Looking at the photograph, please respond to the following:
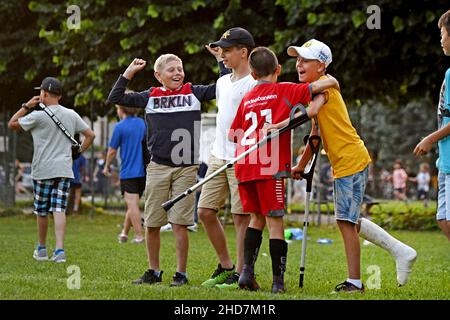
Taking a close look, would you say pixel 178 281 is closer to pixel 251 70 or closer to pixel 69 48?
pixel 251 70

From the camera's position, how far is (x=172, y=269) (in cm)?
932

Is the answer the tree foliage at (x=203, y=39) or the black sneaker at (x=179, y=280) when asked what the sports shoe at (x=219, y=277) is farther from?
the tree foliage at (x=203, y=39)

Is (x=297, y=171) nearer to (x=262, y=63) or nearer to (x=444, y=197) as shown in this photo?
(x=262, y=63)

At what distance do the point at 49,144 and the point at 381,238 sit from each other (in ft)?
13.3

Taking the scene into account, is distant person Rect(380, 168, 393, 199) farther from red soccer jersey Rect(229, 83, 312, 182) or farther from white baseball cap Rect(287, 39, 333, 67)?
red soccer jersey Rect(229, 83, 312, 182)

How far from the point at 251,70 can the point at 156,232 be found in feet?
5.48

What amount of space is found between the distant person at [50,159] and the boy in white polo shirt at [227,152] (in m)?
2.84

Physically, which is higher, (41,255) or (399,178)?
(41,255)

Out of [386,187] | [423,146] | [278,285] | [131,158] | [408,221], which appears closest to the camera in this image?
[423,146]

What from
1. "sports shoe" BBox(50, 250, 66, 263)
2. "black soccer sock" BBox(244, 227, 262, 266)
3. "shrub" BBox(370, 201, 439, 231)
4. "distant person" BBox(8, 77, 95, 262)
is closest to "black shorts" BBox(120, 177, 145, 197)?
"distant person" BBox(8, 77, 95, 262)

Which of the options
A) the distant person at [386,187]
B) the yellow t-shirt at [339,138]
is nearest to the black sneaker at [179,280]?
the yellow t-shirt at [339,138]

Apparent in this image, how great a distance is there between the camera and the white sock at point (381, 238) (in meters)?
7.71

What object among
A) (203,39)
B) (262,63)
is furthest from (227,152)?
(203,39)

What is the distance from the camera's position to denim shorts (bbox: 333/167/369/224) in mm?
6980
